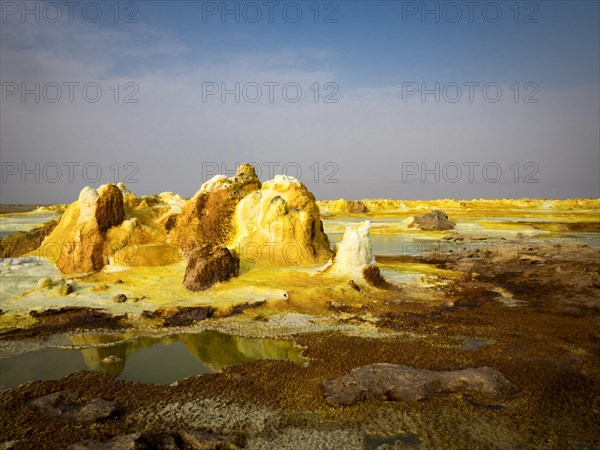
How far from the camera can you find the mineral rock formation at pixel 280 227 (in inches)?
704

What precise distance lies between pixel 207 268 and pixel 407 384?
8591mm

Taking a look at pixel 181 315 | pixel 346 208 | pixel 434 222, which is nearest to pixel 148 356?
pixel 181 315

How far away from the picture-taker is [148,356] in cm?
941

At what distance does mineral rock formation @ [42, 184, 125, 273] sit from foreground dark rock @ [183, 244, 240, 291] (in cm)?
429

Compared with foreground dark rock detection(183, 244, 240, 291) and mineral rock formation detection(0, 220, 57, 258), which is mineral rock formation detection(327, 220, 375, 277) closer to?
foreground dark rock detection(183, 244, 240, 291)

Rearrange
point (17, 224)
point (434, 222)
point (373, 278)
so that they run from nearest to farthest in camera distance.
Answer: point (373, 278)
point (434, 222)
point (17, 224)

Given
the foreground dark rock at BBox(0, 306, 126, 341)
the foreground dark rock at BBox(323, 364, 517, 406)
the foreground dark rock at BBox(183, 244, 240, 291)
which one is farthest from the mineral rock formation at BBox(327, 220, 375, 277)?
the foreground dark rock at BBox(323, 364, 517, 406)

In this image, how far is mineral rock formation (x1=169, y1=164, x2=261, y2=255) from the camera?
60.0 feet

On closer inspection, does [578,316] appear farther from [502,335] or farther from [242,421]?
[242,421]

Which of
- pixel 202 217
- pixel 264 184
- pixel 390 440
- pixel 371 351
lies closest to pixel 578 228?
pixel 264 184

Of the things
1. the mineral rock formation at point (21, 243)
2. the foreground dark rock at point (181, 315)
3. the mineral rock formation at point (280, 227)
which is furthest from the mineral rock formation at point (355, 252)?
the mineral rock formation at point (21, 243)

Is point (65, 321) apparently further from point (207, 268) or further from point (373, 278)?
point (373, 278)

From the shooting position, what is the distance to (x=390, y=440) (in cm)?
600

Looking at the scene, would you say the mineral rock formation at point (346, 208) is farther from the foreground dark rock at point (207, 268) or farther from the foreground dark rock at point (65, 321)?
the foreground dark rock at point (65, 321)
